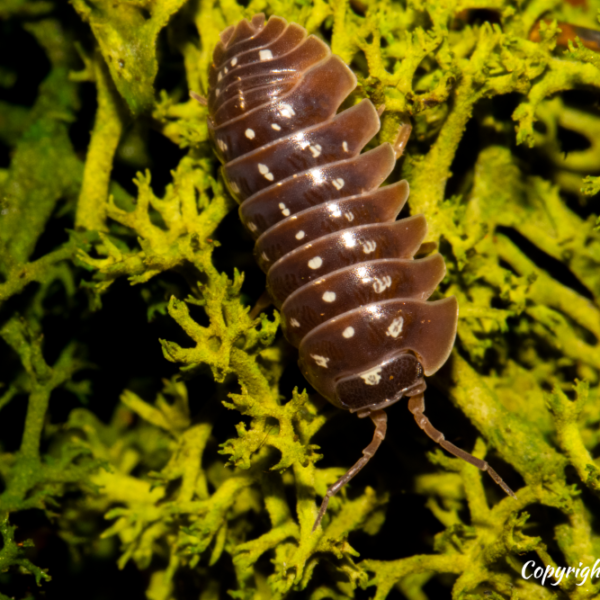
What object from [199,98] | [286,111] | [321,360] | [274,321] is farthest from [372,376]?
[199,98]

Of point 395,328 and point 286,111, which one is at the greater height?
point 286,111

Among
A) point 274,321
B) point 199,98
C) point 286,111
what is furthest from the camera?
point 199,98

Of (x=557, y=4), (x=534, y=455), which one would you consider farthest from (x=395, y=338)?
(x=557, y=4)

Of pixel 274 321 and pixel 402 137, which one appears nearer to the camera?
pixel 274 321

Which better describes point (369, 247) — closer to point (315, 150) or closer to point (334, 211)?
point (334, 211)

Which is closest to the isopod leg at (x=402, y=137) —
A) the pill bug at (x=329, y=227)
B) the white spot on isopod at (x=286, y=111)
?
the pill bug at (x=329, y=227)

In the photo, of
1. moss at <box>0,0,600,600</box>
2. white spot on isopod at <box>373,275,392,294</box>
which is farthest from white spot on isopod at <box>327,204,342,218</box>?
moss at <box>0,0,600,600</box>

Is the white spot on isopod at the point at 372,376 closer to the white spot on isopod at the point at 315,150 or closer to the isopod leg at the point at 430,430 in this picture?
the isopod leg at the point at 430,430
